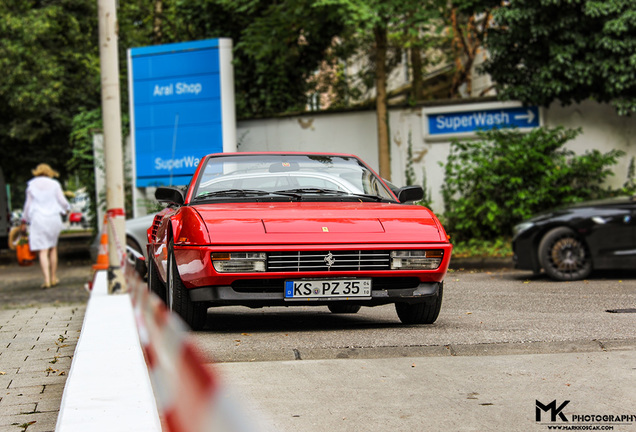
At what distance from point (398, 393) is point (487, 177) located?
12.4 m

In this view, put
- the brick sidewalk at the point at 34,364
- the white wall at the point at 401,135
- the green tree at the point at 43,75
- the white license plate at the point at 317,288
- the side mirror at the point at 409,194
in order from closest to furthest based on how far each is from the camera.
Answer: the brick sidewalk at the point at 34,364 < the white license plate at the point at 317,288 < the side mirror at the point at 409,194 < the white wall at the point at 401,135 < the green tree at the point at 43,75

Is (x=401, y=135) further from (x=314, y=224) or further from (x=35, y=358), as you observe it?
(x=35, y=358)

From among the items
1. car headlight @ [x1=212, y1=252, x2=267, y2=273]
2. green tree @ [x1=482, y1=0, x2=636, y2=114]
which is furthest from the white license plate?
green tree @ [x1=482, y1=0, x2=636, y2=114]

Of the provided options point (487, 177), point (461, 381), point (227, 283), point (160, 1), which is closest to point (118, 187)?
point (227, 283)

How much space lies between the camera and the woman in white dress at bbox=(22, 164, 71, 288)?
15.5 m

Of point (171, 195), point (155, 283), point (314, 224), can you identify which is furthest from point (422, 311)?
point (155, 283)

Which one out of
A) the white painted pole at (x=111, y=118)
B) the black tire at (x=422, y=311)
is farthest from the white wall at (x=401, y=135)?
the black tire at (x=422, y=311)

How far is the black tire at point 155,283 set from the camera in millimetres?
8430

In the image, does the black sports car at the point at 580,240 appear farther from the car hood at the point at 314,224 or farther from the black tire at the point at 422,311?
the car hood at the point at 314,224

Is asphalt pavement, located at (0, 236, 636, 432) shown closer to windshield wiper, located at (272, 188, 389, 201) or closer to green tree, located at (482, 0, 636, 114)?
windshield wiper, located at (272, 188, 389, 201)

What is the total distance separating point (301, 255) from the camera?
6723 mm

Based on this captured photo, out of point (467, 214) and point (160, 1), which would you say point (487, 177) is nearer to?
point (467, 214)

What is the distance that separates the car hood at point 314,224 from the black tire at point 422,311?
58cm

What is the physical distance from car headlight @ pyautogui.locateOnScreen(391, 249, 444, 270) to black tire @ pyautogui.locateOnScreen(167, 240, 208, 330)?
1494 millimetres
